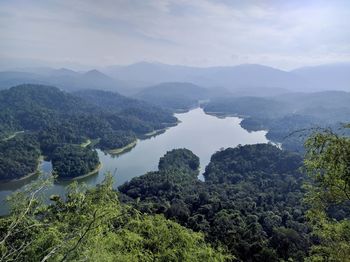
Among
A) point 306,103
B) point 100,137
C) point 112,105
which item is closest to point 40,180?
point 100,137

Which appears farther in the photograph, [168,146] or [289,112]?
[289,112]

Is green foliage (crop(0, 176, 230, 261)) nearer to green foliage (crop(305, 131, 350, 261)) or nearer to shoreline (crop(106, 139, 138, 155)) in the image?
green foliage (crop(305, 131, 350, 261))

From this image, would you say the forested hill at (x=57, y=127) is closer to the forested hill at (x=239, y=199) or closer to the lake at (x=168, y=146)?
the lake at (x=168, y=146)

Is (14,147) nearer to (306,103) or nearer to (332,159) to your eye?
(332,159)

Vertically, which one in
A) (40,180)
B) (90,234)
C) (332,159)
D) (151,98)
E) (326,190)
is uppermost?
(332,159)

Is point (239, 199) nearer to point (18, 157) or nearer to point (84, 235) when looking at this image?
point (84, 235)

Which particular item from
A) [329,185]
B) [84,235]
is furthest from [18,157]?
[329,185]
